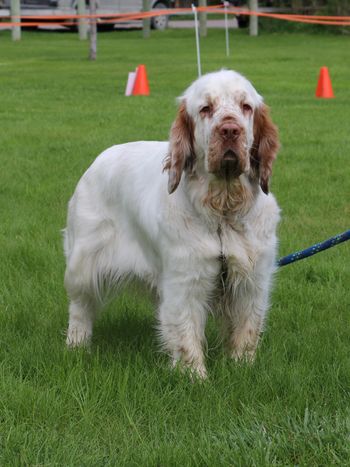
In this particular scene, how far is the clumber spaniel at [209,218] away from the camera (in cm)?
384

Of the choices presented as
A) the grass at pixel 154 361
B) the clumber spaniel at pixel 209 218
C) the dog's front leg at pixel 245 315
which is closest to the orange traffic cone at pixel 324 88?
the grass at pixel 154 361

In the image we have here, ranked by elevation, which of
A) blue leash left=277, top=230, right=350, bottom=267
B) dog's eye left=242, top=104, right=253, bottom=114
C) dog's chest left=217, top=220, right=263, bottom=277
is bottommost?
blue leash left=277, top=230, right=350, bottom=267

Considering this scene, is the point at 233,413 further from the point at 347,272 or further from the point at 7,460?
the point at 347,272

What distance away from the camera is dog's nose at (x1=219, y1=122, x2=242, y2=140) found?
3.70 meters

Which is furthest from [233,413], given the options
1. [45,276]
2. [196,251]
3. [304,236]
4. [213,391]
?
[304,236]

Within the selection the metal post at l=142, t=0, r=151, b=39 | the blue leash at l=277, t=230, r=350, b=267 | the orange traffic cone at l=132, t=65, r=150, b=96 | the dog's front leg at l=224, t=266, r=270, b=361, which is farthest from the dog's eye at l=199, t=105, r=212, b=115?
the metal post at l=142, t=0, r=151, b=39

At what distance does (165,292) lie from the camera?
160 inches

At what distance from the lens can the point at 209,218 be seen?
395 cm

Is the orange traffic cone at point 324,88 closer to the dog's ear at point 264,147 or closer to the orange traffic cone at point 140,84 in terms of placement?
the orange traffic cone at point 140,84

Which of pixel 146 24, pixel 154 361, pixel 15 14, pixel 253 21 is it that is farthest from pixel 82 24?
pixel 154 361

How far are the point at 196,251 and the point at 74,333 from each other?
1.11 m

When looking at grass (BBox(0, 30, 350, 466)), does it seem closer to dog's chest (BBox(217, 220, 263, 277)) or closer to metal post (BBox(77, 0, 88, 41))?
dog's chest (BBox(217, 220, 263, 277))

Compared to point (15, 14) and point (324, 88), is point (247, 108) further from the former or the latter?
point (15, 14)

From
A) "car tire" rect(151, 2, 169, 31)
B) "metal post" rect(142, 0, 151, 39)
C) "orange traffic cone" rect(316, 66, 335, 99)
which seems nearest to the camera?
"orange traffic cone" rect(316, 66, 335, 99)
